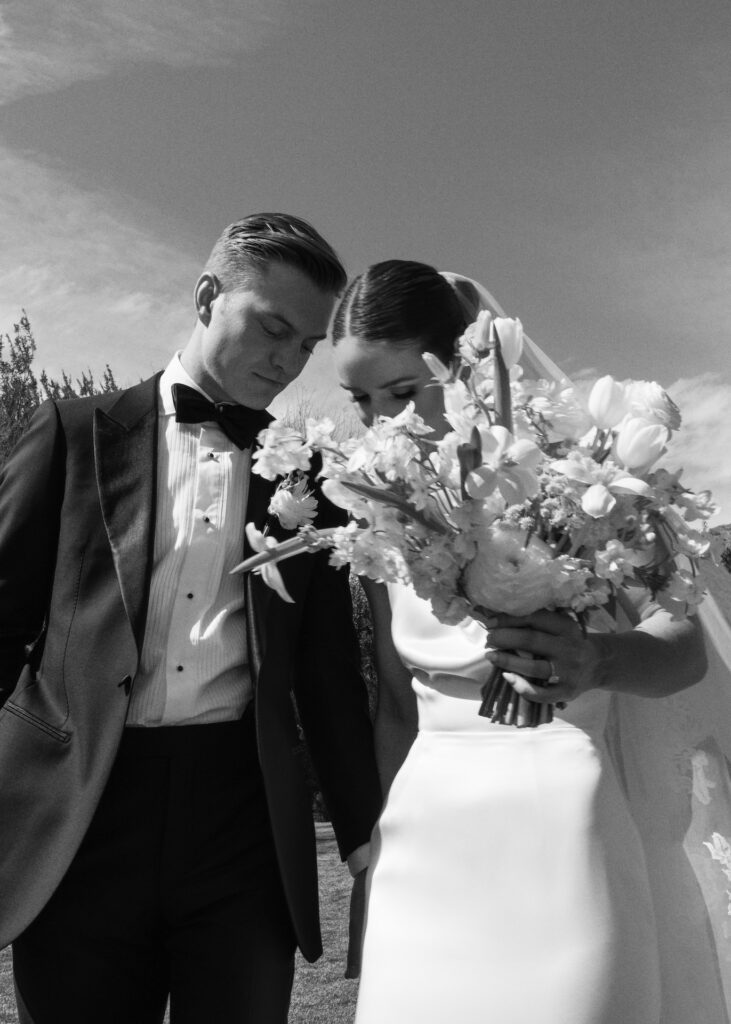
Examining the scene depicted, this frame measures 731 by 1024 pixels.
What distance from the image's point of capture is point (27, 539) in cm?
293

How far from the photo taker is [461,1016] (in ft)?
8.11

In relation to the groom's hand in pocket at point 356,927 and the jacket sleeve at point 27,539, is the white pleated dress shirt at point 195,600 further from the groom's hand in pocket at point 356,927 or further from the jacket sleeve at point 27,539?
the groom's hand in pocket at point 356,927

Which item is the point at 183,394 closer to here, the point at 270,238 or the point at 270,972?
the point at 270,238

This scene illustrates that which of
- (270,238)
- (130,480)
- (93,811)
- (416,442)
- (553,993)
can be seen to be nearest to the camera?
(416,442)

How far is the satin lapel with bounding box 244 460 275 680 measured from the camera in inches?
114

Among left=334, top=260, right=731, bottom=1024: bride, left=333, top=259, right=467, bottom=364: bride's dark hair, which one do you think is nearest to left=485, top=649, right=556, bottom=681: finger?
left=334, top=260, right=731, bottom=1024: bride

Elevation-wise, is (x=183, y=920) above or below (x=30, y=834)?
below

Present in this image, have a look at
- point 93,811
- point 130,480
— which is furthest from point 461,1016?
point 130,480

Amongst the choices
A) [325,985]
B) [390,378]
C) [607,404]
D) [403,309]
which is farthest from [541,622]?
[325,985]

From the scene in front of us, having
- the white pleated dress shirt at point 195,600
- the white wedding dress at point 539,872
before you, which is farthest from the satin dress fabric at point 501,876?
the white pleated dress shirt at point 195,600

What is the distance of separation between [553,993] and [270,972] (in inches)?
32.0

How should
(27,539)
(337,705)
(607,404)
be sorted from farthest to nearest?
1. (337,705)
2. (27,539)
3. (607,404)

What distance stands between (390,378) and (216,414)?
55cm

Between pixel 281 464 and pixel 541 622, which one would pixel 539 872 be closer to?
pixel 541 622
